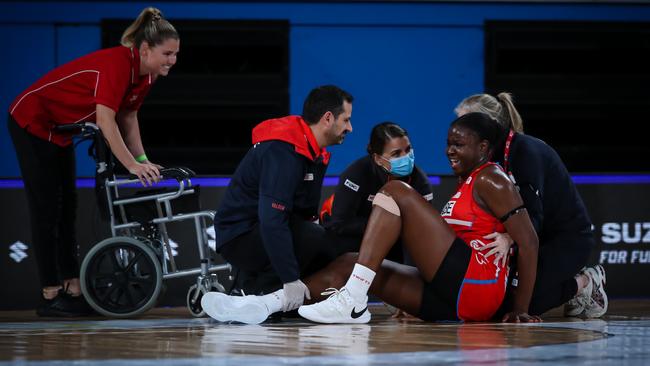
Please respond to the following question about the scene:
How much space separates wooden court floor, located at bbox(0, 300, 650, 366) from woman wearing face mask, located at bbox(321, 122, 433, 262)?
0.77 m

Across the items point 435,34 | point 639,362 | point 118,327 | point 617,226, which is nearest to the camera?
point 639,362

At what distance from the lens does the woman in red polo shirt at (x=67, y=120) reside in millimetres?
4172

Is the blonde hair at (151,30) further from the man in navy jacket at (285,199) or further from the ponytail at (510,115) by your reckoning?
the ponytail at (510,115)

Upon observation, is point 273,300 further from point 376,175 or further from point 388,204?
point 376,175

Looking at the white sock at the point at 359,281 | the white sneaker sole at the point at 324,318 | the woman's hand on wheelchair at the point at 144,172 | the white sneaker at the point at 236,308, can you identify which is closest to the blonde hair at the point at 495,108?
the white sock at the point at 359,281

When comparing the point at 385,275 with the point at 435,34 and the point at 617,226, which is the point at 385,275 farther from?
the point at 435,34

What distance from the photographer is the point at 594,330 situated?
3.20 metres

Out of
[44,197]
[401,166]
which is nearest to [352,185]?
[401,166]

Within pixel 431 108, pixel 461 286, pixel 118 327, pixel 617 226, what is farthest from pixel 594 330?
pixel 431 108

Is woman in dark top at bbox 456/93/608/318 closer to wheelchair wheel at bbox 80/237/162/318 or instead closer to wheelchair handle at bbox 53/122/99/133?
wheelchair wheel at bbox 80/237/162/318

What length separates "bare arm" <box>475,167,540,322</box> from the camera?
332 cm

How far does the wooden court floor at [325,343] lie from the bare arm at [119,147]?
637 millimetres

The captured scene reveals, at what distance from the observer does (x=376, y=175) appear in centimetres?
444

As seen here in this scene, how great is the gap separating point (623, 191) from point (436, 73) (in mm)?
1362
